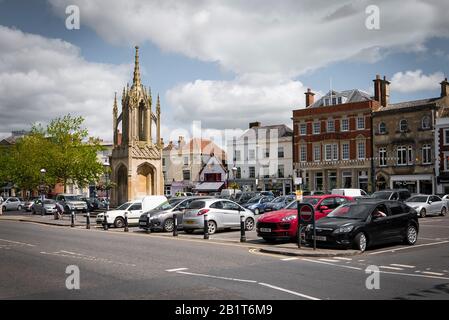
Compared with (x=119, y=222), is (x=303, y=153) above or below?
above

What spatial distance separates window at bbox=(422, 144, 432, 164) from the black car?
37.3m

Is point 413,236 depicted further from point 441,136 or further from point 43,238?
point 441,136

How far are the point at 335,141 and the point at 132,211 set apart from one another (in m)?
36.2

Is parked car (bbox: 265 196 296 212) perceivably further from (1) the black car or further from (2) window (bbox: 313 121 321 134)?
(1) the black car

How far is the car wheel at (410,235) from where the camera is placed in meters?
15.9

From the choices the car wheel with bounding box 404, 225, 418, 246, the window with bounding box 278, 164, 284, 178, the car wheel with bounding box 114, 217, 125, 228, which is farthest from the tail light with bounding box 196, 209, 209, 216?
the window with bounding box 278, 164, 284, 178

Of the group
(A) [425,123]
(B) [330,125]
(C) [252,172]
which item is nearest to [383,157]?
(A) [425,123]

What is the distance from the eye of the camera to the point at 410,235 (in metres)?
16.0

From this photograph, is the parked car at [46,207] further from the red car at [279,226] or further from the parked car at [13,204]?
the red car at [279,226]

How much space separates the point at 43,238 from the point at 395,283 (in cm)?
1513

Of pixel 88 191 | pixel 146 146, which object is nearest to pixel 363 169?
pixel 146 146

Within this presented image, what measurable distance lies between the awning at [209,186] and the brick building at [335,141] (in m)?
15.6

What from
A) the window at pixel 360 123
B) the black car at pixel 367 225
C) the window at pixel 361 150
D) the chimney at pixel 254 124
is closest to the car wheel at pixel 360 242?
the black car at pixel 367 225

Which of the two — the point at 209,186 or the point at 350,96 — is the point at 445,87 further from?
the point at 209,186
